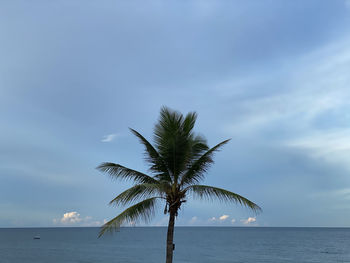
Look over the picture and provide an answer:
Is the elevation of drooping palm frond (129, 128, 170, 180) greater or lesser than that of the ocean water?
greater

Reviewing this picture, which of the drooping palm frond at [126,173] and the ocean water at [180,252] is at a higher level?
the drooping palm frond at [126,173]

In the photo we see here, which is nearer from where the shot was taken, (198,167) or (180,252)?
(198,167)

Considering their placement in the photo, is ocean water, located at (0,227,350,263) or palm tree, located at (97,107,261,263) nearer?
palm tree, located at (97,107,261,263)

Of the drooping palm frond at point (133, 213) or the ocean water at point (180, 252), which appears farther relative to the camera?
the ocean water at point (180, 252)

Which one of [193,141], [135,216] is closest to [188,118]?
[193,141]

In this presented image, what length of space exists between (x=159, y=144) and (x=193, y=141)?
4.55ft

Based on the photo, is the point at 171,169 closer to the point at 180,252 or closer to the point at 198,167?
the point at 198,167

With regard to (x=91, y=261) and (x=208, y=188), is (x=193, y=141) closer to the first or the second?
(x=208, y=188)

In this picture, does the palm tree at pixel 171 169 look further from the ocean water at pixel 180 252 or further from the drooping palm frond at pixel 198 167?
the ocean water at pixel 180 252

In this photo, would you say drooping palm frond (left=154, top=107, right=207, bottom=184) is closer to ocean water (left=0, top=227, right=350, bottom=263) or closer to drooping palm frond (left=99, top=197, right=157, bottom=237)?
drooping palm frond (left=99, top=197, right=157, bottom=237)

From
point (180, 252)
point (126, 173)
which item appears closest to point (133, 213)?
point (126, 173)

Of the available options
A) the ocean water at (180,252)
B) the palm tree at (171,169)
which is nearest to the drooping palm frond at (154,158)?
the palm tree at (171,169)

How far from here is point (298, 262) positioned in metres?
60.5

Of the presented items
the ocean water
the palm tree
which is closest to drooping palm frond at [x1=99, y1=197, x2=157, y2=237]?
the palm tree
